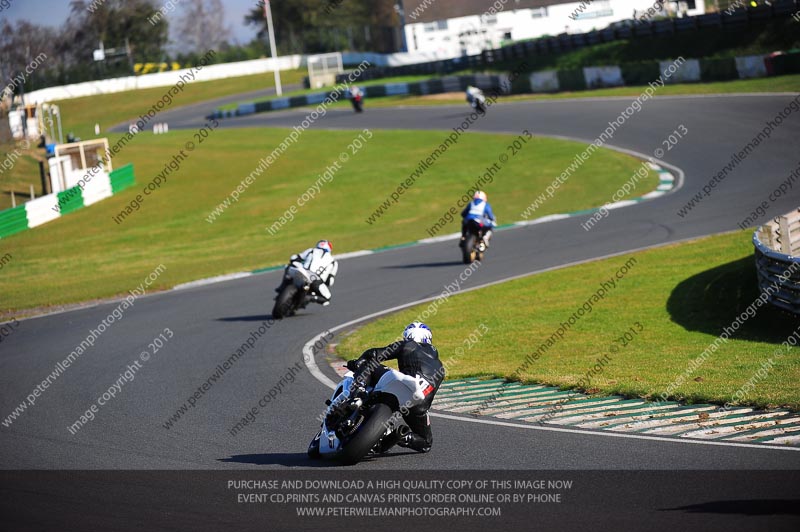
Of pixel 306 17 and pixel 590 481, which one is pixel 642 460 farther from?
pixel 306 17

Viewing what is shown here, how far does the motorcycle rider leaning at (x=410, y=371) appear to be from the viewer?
8594 mm

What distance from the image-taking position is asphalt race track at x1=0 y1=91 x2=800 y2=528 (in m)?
8.68

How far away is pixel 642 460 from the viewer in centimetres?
805

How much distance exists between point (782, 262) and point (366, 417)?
7.40 meters

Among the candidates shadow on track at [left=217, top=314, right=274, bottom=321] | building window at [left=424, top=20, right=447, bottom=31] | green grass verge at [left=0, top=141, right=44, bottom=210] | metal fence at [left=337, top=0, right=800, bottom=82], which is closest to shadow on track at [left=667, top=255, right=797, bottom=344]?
shadow on track at [left=217, top=314, right=274, bottom=321]

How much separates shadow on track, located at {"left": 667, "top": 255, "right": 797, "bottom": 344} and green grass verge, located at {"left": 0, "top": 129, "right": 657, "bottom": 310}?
11675 mm

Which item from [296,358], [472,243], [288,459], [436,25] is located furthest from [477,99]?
[288,459]

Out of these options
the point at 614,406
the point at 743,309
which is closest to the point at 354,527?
the point at 614,406

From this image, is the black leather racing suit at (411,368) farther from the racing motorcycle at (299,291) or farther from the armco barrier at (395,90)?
the armco barrier at (395,90)

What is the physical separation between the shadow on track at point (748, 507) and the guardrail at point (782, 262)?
6836 millimetres

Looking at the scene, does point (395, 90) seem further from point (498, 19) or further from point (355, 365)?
point (355, 365)

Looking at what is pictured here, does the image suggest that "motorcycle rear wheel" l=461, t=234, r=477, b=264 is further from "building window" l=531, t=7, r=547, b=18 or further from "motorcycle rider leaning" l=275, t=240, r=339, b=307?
"building window" l=531, t=7, r=547, b=18

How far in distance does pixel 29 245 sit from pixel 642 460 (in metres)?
26.4

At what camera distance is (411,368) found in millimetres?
8656
